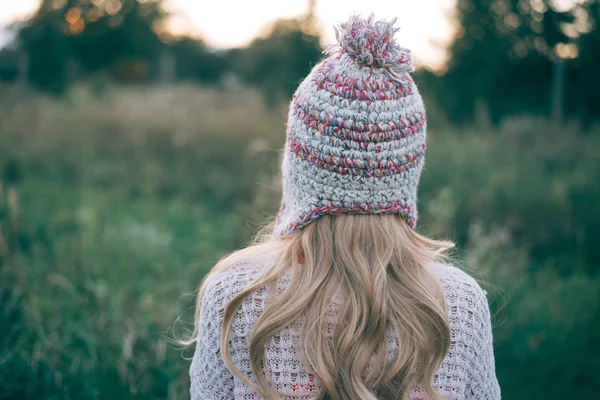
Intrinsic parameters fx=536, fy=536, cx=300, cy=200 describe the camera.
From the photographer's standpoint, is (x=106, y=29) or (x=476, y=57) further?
(x=106, y=29)

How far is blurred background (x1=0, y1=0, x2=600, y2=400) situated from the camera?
2.73m

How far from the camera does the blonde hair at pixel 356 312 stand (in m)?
1.36

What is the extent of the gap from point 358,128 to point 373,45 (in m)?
0.22

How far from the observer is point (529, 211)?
5.12 meters

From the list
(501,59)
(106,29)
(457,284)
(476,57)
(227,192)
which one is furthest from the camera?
(106,29)

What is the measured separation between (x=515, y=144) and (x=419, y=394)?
673 cm

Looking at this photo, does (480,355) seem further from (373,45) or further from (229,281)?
(373,45)

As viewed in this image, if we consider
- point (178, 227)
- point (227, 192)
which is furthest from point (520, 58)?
point (178, 227)

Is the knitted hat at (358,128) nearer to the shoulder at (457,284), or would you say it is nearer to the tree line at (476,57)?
the shoulder at (457,284)

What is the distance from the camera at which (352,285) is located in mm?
1406

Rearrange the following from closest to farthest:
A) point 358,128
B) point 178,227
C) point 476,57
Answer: point 358,128 → point 178,227 → point 476,57

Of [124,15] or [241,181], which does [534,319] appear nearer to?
[241,181]

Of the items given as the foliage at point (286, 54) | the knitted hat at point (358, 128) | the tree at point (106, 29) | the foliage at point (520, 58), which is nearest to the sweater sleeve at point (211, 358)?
the knitted hat at point (358, 128)

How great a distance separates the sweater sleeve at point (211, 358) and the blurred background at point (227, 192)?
2.78 feet
